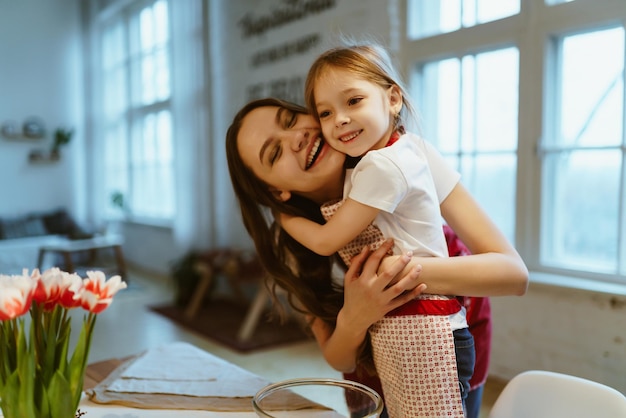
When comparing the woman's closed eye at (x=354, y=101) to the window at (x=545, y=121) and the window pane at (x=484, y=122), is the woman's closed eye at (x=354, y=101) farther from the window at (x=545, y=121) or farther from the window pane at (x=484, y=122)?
the window pane at (x=484, y=122)

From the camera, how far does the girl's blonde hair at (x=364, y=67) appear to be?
44.3 inches

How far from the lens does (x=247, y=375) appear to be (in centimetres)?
131

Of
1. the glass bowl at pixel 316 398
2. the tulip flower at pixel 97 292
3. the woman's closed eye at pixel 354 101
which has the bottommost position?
the glass bowl at pixel 316 398

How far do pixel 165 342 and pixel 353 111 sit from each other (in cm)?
338

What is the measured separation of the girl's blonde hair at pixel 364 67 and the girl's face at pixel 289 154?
7 centimetres

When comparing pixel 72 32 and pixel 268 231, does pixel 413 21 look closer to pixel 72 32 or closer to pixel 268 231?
pixel 268 231

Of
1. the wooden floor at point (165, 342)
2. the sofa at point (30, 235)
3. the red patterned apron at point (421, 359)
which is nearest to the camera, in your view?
the red patterned apron at point (421, 359)

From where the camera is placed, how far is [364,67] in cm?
113

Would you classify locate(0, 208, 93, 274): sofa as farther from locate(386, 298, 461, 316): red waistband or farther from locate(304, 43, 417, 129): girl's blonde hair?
locate(386, 298, 461, 316): red waistband

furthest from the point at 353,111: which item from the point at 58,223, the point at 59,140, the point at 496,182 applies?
the point at 59,140

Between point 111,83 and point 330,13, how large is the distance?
4.90 meters

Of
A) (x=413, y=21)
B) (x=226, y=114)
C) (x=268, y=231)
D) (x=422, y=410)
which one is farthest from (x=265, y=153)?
(x=226, y=114)

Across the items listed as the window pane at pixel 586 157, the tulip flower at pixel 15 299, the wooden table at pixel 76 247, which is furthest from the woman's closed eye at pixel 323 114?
the wooden table at pixel 76 247

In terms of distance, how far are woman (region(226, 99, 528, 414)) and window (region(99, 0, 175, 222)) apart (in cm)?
545
